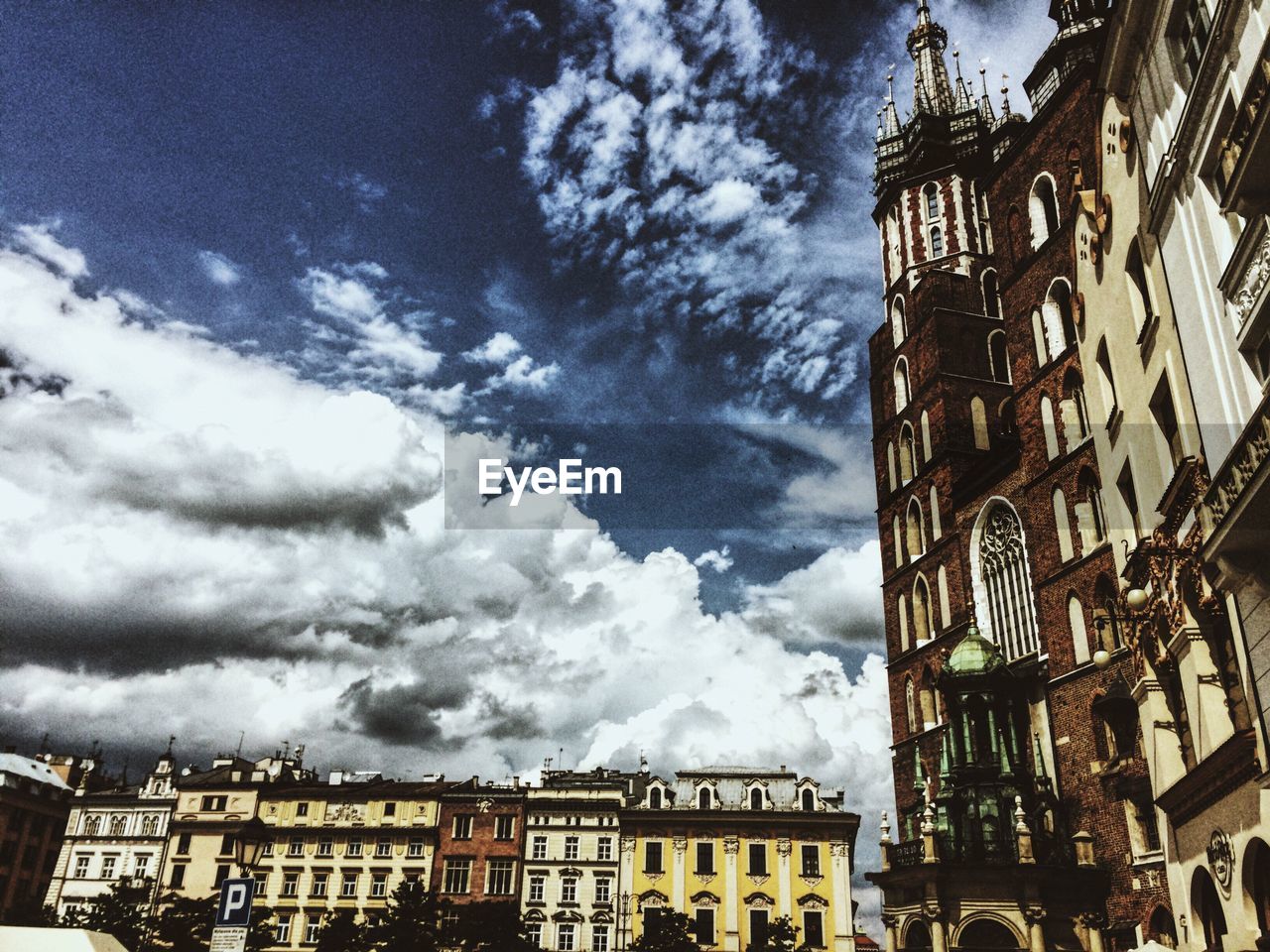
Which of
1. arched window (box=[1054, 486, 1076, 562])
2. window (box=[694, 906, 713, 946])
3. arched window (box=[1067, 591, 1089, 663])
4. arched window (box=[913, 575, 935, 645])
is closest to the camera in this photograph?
arched window (box=[1067, 591, 1089, 663])

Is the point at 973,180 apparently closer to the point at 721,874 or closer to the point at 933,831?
the point at 933,831

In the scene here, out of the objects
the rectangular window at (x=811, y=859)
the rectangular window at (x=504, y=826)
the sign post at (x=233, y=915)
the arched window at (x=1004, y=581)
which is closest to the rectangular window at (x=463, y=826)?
the rectangular window at (x=504, y=826)

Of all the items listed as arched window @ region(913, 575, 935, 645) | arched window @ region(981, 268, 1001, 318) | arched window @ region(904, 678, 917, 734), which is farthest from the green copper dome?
arched window @ region(981, 268, 1001, 318)

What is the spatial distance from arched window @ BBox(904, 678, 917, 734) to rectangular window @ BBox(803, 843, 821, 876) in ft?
63.9

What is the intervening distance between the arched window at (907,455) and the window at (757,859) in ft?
80.7

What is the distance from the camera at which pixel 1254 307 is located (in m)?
15.2

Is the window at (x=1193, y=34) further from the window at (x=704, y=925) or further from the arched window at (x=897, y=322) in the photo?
the window at (x=704, y=925)

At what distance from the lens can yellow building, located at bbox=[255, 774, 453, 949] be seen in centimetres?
6231

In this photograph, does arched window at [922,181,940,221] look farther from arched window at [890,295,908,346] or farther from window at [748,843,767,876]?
window at [748,843,767,876]

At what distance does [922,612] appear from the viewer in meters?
43.5

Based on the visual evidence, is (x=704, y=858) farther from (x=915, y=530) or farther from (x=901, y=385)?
(x=901, y=385)

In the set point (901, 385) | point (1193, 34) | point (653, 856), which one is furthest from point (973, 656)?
point (653, 856)

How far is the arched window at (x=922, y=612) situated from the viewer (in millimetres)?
42844

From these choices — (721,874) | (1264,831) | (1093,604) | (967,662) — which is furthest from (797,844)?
(1264,831)
